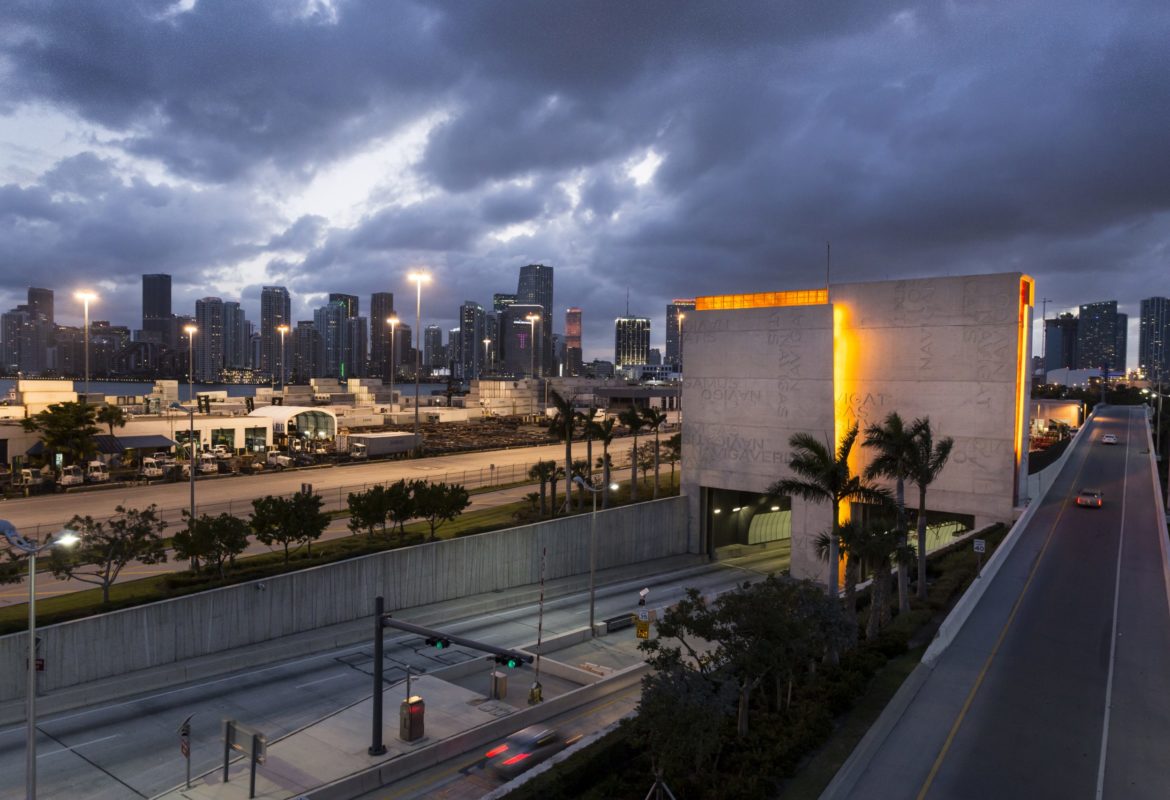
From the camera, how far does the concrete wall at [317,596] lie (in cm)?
2459

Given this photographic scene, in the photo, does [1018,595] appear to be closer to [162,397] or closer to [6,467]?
[6,467]

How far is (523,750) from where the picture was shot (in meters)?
21.2

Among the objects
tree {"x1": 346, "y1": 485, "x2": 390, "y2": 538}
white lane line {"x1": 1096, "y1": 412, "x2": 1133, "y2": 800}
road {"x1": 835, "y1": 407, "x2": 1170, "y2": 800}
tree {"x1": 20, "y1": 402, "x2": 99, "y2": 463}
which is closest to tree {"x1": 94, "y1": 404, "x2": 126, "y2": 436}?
tree {"x1": 20, "y1": 402, "x2": 99, "y2": 463}

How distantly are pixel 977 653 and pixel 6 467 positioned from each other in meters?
69.4

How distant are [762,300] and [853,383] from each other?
8221mm

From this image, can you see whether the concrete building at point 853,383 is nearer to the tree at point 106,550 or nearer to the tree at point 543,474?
the tree at point 543,474

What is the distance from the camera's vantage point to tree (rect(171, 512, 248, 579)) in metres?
29.0

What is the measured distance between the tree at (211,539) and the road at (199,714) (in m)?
5.18

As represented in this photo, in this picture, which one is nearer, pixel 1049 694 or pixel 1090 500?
pixel 1049 694

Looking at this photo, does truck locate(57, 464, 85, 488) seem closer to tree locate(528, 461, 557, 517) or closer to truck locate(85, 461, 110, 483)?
truck locate(85, 461, 110, 483)

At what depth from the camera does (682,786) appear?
16219 millimetres

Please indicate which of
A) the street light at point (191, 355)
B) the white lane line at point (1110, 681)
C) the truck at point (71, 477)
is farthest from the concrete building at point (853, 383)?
the truck at point (71, 477)

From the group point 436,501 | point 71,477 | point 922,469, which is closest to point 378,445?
point 71,477

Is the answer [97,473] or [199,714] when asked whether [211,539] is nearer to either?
[199,714]
